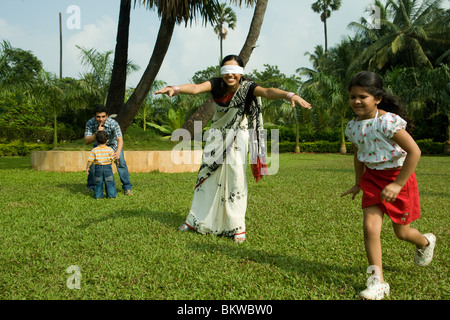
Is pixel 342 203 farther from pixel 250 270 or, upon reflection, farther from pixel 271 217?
pixel 250 270

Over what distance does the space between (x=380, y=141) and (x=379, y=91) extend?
34cm

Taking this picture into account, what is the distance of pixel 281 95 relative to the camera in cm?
335

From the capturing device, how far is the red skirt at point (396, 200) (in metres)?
2.49

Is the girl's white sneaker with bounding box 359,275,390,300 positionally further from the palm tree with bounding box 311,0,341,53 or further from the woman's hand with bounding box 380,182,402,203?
the palm tree with bounding box 311,0,341,53

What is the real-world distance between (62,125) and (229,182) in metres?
23.7

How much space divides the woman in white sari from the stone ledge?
22.5 feet

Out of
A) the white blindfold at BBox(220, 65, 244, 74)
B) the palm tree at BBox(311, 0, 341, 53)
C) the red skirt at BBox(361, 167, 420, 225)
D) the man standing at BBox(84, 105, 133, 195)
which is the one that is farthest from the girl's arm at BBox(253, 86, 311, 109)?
the palm tree at BBox(311, 0, 341, 53)

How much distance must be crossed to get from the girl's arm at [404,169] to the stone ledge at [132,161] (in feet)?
29.1

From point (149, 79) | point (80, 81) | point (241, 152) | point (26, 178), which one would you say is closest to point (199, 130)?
point (149, 79)

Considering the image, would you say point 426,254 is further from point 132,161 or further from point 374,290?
point 132,161

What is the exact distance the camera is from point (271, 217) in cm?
463

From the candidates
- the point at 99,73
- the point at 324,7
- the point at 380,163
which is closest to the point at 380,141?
the point at 380,163

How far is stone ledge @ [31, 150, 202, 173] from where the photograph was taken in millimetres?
10562
